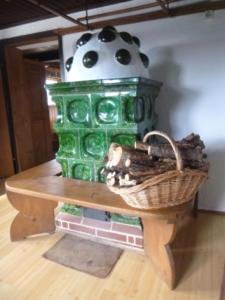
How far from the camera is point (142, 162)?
121 centimetres

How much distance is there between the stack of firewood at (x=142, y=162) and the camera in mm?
1151

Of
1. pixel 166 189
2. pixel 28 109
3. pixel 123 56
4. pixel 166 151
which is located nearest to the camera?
pixel 166 189

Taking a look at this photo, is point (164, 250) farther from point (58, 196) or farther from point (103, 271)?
point (58, 196)

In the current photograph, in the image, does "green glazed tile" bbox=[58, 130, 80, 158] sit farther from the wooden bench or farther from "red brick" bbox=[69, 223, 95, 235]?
→ "red brick" bbox=[69, 223, 95, 235]

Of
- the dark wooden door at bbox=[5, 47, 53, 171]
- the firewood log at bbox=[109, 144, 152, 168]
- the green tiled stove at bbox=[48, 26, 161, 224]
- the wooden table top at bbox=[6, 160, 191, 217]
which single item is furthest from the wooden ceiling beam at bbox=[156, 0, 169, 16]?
the dark wooden door at bbox=[5, 47, 53, 171]

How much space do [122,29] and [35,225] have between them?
5.95 feet

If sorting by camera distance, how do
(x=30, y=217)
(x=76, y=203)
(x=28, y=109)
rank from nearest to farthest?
(x=76, y=203) → (x=30, y=217) → (x=28, y=109)

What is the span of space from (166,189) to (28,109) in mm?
2744

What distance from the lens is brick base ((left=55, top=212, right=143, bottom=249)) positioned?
1.66m

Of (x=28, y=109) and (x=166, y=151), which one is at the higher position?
(x=28, y=109)

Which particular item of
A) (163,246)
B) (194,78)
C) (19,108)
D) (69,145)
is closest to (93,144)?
(69,145)

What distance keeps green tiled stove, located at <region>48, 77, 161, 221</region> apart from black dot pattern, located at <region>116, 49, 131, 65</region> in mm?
177

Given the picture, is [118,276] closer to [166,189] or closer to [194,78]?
[166,189]

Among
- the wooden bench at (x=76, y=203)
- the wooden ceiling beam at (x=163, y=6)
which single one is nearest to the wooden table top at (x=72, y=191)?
the wooden bench at (x=76, y=203)
